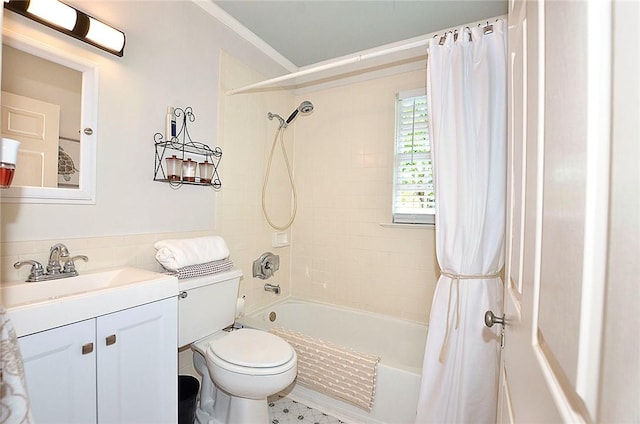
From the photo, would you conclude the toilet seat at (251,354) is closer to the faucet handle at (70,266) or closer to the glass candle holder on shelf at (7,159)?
the faucet handle at (70,266)

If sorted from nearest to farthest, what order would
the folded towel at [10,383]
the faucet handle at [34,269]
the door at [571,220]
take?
1. the door at [571,220]
2. the folded towel at [10,383]
3. the faucet handle at [34,269]

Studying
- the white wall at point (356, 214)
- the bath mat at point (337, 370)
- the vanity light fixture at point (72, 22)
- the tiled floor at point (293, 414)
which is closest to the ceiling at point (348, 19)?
the white wall at point (356, 214)

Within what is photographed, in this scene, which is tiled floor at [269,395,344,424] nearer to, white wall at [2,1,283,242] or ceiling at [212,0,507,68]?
white wall at [2,1,283,242]

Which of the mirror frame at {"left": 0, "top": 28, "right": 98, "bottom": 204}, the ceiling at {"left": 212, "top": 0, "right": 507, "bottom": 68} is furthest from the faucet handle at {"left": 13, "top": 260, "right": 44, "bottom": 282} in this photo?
the ceiling at {"left": 212, "top": 0, "right": 507, "bottom": 68}

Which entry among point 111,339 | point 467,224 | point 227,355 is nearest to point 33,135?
point 111,339

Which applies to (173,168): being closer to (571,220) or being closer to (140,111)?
(140,111)

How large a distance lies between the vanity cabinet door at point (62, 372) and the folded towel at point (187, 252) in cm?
53

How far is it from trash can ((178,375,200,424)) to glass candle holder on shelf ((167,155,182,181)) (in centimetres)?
116

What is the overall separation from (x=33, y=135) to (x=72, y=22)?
508 millimetres

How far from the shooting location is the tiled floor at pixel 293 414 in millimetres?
1864

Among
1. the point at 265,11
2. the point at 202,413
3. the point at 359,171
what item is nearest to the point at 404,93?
the point at 359,171

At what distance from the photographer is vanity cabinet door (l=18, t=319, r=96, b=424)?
2.98 ft

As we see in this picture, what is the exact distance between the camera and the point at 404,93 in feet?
7.84

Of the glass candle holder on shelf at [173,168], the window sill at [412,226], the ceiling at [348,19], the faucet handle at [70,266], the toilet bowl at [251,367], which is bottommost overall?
the toilet bowl at [251,367]
